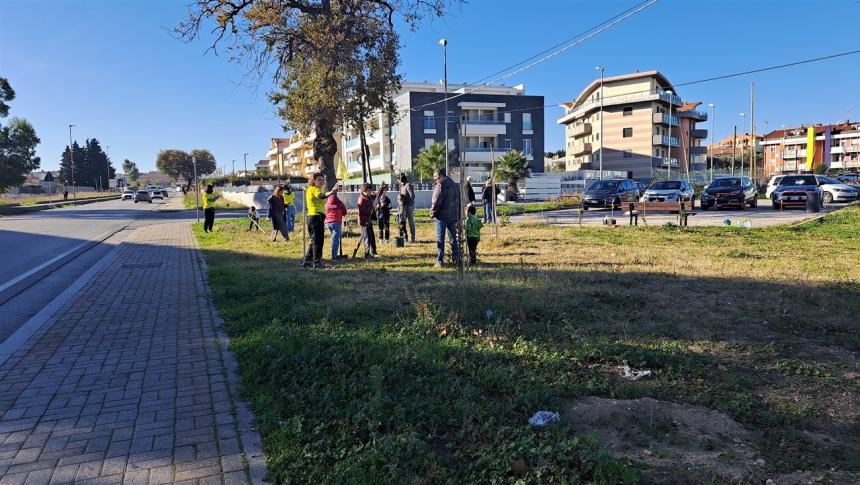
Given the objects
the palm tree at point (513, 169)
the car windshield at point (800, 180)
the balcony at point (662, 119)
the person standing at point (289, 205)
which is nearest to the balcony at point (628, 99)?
the balcony at point (662, 119)

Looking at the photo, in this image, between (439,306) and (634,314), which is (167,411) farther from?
(634,314)

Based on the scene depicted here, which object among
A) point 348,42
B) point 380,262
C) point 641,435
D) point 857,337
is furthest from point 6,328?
point 348,42

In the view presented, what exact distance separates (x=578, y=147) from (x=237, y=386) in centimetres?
8082

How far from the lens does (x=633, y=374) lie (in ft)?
14.7

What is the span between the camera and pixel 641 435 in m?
3.41

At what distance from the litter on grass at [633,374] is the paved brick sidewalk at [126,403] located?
284cm

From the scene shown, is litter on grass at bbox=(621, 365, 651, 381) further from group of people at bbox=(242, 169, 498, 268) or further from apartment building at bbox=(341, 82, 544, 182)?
apartment building at bbox=(341, 82, 544, 182)

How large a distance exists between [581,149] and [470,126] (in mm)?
23811

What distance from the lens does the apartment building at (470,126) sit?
6084 cm

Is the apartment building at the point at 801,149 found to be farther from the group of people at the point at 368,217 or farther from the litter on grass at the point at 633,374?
the litter on grass at the point at 633,374

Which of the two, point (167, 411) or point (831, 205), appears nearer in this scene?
point (167, 411)

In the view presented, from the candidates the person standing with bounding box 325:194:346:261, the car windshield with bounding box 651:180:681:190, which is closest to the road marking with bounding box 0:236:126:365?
the person standing with bounding box 325:194:346:261

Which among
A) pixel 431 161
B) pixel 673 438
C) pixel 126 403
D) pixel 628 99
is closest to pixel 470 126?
pixel 431 161

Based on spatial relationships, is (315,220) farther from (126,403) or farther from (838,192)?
(838,192)
